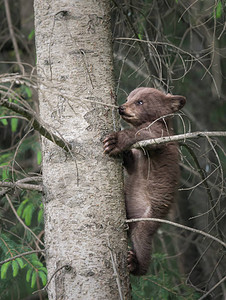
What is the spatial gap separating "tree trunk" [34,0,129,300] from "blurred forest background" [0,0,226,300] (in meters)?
0.35

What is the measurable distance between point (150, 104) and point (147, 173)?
0.65m

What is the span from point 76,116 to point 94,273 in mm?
1031

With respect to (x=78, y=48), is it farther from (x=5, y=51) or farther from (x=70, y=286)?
(x=5, y=51)

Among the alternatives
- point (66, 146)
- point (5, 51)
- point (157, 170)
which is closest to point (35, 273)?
point (157, 170)

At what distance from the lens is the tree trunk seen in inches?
125

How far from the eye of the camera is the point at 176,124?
709cm

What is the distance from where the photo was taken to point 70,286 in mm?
3145

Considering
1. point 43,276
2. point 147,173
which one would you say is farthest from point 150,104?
point 43,276

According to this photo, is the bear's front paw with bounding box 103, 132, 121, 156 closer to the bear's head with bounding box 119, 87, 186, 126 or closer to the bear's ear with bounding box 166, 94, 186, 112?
the bear's head with bounding box 119, 87, 186, 126

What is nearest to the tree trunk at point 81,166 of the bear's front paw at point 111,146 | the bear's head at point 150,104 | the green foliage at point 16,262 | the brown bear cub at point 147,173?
the bear's front paw at point 111,146

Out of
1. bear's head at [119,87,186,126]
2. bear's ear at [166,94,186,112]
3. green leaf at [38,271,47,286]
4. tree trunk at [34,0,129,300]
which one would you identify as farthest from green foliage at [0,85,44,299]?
bear's ear at [166,94,186,112]

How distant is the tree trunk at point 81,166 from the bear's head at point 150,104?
0.95 meters

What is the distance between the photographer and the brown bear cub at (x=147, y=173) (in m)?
4.07

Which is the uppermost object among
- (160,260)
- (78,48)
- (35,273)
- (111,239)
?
(78,48)
